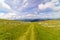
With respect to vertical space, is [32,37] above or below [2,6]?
below

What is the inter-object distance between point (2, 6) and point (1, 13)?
0.76 feet

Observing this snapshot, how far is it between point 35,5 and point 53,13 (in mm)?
638

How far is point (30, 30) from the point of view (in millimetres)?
4480

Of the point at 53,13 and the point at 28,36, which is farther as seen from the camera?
the point at 53,13

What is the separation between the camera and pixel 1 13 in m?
4.56

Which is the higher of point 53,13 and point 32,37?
point 53,13

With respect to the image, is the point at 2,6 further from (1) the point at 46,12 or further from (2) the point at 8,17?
(1) the point at 46,12

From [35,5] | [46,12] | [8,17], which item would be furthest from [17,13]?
[46,12]

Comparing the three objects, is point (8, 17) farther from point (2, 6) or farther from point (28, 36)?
point (28, 36)

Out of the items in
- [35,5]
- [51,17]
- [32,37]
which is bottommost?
[32,37]

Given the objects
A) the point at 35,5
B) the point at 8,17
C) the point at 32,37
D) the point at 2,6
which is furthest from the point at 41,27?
the point at 2,6

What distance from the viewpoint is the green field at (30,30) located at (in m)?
4.30

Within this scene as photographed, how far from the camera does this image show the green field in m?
4.30

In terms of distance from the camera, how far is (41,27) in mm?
4492
